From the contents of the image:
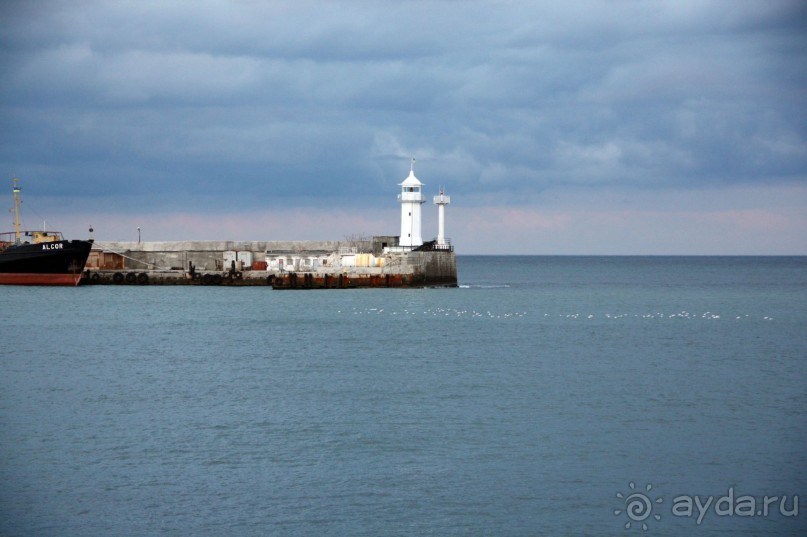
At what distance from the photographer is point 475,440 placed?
2114 centimetres

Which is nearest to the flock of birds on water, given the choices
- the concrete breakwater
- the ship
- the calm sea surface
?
the calm sea surface

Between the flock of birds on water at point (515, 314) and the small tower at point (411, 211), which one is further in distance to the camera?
the small tower at point (411, 211)

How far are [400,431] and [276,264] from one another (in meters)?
54.0

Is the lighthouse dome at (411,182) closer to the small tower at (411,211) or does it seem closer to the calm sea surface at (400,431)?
the small tower at (411,211)

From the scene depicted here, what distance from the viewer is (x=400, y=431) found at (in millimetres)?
22141

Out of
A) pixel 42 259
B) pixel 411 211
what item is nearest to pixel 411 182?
pixel 411 211

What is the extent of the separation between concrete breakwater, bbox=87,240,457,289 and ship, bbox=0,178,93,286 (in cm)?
366

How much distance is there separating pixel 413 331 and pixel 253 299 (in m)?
24.2

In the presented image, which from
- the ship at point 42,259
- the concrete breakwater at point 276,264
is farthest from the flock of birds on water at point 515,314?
Answer: the ship at point 42,259

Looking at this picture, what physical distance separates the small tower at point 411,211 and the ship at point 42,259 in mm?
25876

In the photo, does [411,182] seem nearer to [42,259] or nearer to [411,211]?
[411,211]

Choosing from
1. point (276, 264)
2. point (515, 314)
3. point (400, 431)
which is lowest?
point (400, 431)

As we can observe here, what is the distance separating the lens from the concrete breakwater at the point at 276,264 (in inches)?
2677

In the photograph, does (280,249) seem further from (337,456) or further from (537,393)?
(337,456)
